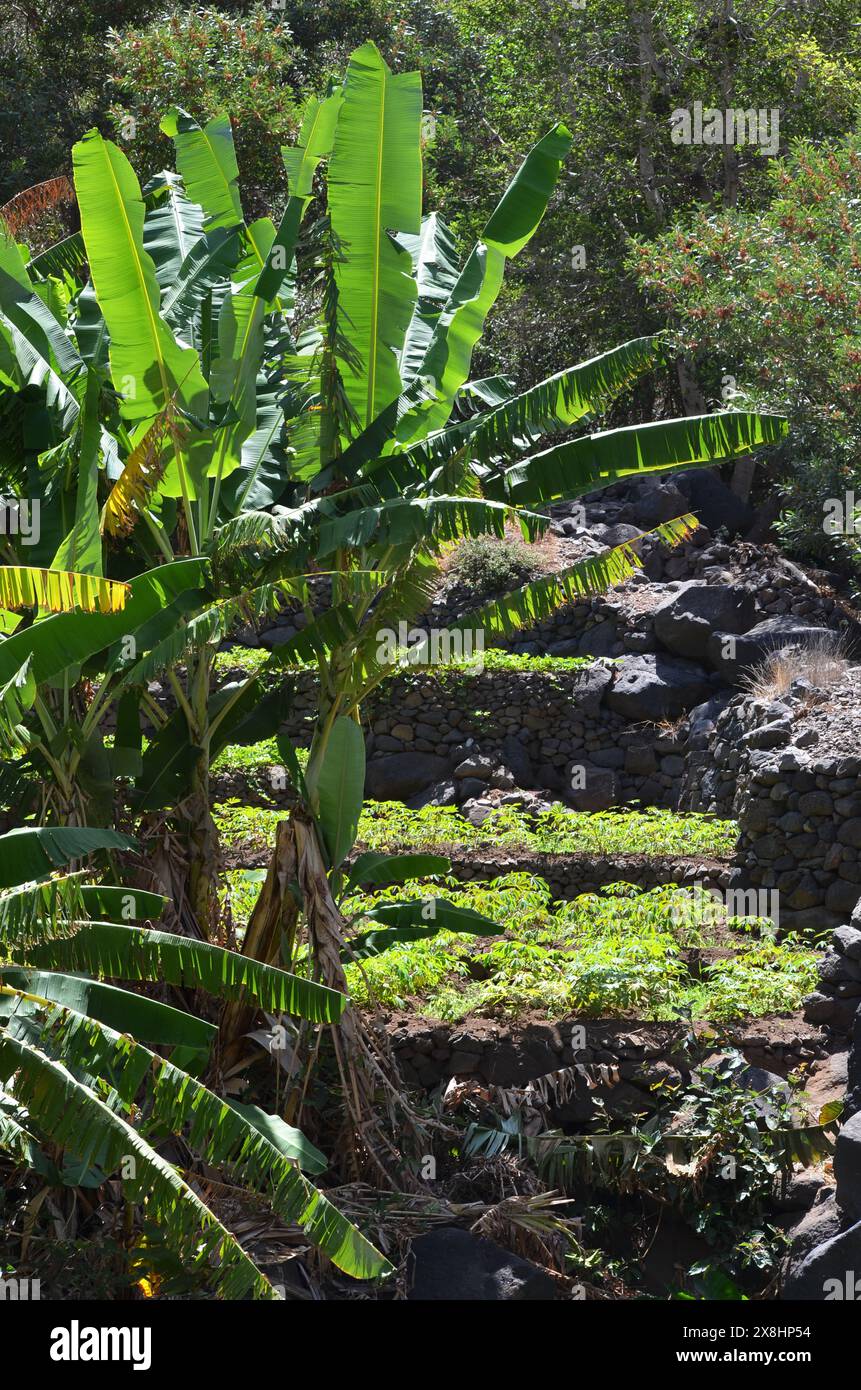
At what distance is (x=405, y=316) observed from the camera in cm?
746

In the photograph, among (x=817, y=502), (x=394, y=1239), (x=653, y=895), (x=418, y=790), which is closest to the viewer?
(x=394, y=1239)

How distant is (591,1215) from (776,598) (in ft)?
36.4

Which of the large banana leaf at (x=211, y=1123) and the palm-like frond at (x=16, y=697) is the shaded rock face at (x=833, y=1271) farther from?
the palm-like frond at (x=16, y=697)

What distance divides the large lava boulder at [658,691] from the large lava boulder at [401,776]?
2.39 metres

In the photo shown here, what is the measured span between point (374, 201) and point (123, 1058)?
4.74 metres

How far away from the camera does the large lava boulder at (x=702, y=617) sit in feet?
56.2

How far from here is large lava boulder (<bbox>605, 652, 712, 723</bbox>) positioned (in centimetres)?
1677

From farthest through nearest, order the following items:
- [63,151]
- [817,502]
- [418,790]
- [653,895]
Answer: [63,151], [817,502], [418,790], [653,895]

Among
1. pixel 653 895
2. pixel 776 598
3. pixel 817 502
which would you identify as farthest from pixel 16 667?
pixel 817 502

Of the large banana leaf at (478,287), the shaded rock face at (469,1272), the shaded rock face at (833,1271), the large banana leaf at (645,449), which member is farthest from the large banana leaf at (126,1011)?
the large banana leaf at (478,287)

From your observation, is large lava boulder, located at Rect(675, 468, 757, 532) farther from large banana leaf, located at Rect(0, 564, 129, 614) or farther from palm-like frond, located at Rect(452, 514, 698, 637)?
large banana leaf, located at Rect(0, 564, 129, 614)

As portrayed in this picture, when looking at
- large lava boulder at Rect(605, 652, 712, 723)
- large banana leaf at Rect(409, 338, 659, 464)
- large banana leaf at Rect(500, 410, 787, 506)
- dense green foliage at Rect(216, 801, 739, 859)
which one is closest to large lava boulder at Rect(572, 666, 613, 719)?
large lava boulder at Rect(605, 652, 712, 723)

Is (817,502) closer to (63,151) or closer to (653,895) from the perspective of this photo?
(653,895)

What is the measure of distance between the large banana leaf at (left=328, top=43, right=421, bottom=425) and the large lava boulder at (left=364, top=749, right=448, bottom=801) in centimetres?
979
